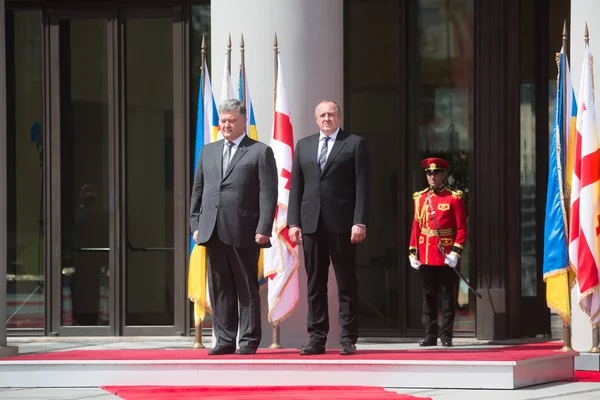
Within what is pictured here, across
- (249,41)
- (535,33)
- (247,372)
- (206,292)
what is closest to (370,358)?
(247,372)

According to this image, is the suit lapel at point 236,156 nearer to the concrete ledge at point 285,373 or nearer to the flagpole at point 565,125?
the concrete ledge at point 285,373

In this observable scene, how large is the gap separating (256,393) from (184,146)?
5299 mm

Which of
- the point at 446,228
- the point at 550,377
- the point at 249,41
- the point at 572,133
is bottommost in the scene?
the point at 550,377

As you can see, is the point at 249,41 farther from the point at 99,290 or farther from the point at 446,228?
the point at 99,290

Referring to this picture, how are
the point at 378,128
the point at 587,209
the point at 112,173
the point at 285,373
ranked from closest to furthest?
the point at 285,373, the point at 587,209, the point at 378,128, the point at 112,173

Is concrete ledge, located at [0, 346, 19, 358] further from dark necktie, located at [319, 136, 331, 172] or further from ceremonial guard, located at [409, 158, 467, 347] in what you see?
ceremonial guard, located at [409, 158, 467, 347]

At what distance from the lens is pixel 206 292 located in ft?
38.8

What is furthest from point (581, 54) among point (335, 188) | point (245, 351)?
point (245, 351)

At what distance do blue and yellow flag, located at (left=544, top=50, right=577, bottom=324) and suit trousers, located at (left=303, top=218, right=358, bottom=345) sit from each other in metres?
1.67

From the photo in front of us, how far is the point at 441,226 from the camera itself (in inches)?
499

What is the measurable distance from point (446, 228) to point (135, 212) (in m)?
3.48

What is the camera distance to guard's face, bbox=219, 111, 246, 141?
10203mm

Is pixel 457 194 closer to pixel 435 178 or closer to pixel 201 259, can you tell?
pixel 435 178

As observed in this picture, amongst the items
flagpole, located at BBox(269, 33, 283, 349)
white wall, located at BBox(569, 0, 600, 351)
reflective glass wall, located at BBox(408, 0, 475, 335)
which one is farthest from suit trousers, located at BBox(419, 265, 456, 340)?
flagpole, located at BBox(269, 33, 283, 349)
